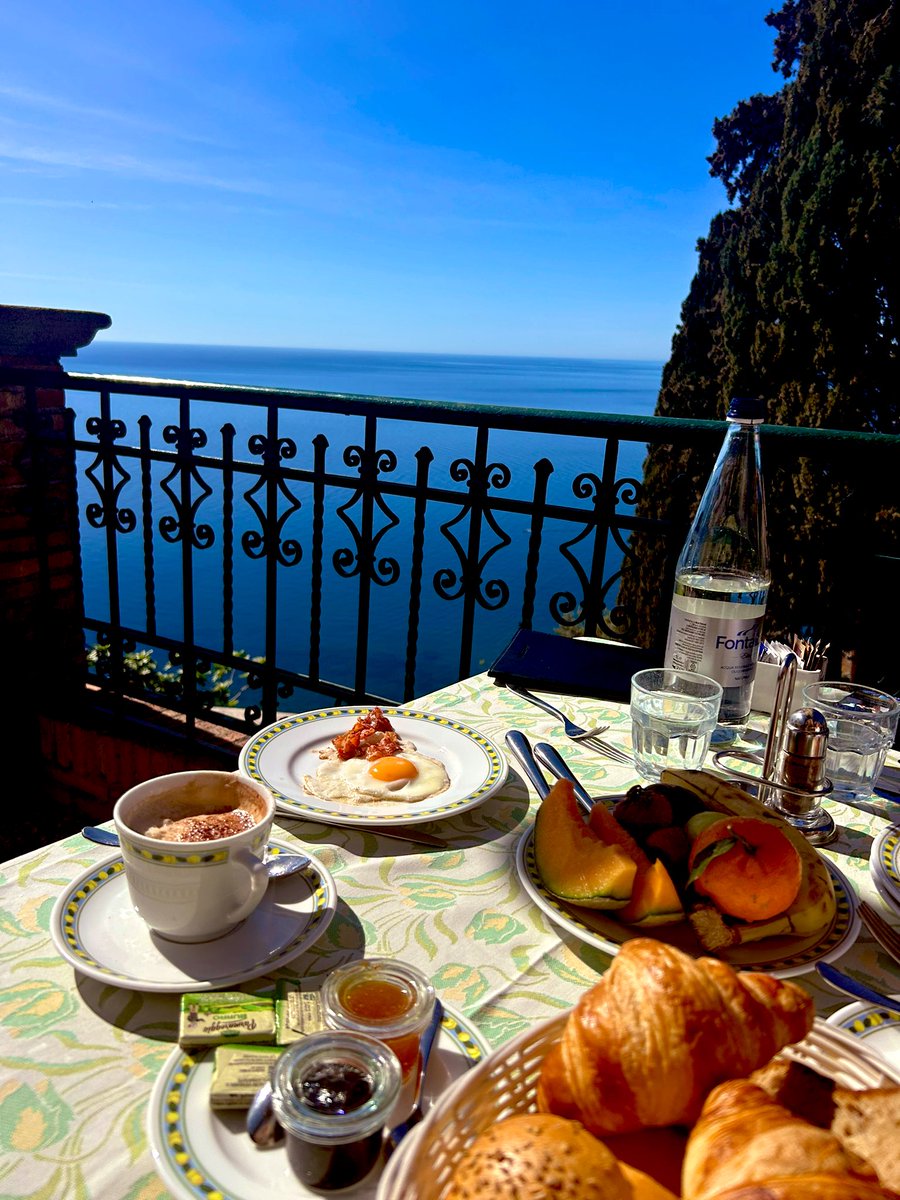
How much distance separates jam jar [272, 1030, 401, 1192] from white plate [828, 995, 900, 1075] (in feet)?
1.32

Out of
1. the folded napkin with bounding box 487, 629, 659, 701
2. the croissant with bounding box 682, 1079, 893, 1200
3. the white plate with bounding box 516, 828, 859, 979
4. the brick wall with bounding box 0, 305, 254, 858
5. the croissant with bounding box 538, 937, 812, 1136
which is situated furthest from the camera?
the brick wall with bounding box 0, 305, 254, 858

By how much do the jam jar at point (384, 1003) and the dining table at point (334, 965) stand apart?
53 mm

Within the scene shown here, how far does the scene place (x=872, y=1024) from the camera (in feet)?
2.37

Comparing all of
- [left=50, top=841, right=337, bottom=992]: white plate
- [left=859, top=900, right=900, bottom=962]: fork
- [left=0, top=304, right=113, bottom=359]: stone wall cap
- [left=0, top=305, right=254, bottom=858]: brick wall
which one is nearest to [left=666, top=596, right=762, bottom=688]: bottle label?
[left=859, top=900, right=900, bottom=962]: fork

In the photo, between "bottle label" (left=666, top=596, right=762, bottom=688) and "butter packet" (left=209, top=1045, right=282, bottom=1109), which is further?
"bottle label" (left=666, top=596, right=762, bottom=688)

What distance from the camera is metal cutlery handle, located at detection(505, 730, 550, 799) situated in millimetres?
1183

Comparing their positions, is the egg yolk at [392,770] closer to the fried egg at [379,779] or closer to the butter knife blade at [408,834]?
the fried egg at [379,779]

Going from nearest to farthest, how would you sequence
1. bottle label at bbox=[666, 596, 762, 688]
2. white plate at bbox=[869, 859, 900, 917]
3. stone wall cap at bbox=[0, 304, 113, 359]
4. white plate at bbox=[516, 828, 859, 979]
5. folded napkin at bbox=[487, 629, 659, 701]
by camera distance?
white plate at bbox=[516, 828, 859, 979] < white plate at bbox=[869, 859, 900, 917] < bottle label at bbox=[666, 596, 762, 688] < folded napkin at bbox=[487, 629, 659, 701] < stone wall cap at bbox=[0, 304, 113, 359]

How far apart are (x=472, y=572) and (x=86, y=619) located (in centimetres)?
203

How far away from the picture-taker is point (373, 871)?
98cm

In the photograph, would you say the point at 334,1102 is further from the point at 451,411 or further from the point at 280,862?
the point at 451,411

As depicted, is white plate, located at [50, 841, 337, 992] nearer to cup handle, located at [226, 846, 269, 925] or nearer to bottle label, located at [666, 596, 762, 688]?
cup handle, located at [226, 846, 269, 925]

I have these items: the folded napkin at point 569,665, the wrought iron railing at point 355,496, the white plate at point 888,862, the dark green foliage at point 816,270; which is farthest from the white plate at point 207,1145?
the dark green foliage at point 816,270

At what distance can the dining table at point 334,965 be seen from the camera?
0.60m
